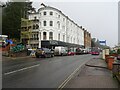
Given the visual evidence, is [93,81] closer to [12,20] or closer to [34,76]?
[34,76]

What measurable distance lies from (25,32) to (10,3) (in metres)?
25.0

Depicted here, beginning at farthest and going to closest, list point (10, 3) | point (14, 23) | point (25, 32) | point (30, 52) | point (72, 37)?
point (72, 37)
point (10, 3)
point (14, 23)
point (25, 32)
point (30, 52)

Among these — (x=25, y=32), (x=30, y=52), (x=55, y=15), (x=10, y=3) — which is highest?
(x=10, y=3)

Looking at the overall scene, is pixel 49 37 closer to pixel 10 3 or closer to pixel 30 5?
pixel 10 3

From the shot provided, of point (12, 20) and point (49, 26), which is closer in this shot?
point (49, 26)

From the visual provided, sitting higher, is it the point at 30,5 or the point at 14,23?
the point at 30,5

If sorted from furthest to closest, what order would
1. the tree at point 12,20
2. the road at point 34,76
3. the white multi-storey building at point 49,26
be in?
the tree at point 12,20, the white multi-storey building at point 49,26, the road at point 34,76

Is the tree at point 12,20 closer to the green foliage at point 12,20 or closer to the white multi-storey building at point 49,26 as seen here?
the green foliage at point 12,20

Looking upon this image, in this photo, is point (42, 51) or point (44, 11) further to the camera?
point (44, 11)

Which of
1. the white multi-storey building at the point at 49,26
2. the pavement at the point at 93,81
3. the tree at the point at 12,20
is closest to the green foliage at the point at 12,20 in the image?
the tree at the point at 12,20

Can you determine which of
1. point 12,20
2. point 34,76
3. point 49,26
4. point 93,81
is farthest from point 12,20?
point 93,81

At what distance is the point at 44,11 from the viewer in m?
73.2

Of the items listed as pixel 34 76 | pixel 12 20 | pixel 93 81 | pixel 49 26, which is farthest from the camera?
pixel 12 20

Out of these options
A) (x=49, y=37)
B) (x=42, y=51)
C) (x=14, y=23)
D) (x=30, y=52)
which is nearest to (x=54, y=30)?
(x=49, y=37)
